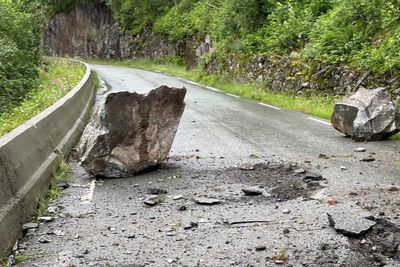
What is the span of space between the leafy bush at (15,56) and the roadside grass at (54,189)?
731cm

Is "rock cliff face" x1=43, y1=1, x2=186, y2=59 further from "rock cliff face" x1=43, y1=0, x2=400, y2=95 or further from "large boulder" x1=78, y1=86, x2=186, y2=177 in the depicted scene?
"large boulder" x1=78, y1=86, x2=186, y2=177

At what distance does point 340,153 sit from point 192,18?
32.2 meters

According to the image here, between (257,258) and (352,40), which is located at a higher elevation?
(352,40)

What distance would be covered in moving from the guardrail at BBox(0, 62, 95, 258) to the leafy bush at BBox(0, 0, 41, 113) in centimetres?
677

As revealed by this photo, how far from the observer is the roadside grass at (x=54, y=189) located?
222 inches

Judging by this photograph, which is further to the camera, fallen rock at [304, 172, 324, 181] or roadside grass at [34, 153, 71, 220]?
fallen rock at [304, 172, 324, 181]

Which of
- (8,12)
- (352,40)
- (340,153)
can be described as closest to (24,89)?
(8,12)

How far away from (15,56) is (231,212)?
1536 centimetres

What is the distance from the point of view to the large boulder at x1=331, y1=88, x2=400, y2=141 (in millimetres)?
9562

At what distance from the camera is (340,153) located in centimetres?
837

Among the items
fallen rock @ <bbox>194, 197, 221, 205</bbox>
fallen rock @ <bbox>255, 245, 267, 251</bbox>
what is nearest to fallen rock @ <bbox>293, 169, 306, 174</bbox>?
fallen rock @ <bbox>194, 197, 221, 205</bbox>

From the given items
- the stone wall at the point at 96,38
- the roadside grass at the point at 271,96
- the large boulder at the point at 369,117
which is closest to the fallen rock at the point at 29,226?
the large boulder at the point at 369,117

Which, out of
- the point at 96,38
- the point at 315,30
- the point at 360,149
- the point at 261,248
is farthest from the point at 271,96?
the point at 96,38

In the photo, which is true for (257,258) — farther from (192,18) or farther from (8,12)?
(192,18)
